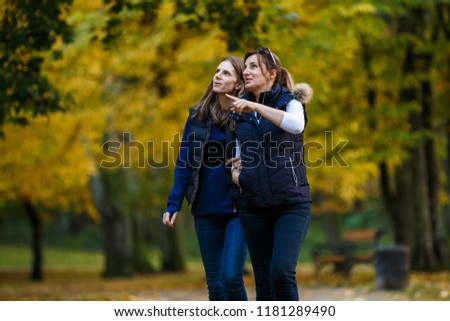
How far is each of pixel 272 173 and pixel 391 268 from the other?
33.6 feet

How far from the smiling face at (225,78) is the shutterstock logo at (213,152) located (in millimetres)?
415

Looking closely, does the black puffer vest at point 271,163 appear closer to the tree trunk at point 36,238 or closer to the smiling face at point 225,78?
the smiling face at point 225,78

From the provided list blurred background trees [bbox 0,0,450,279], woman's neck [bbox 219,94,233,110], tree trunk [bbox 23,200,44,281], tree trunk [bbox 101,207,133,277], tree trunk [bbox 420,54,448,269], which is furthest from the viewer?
tree trunk [bbox 23,200,44,281]

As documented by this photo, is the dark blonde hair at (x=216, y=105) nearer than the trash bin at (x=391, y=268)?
Yes

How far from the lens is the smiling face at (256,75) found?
6.15 m

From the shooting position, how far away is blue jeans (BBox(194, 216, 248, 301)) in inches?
251

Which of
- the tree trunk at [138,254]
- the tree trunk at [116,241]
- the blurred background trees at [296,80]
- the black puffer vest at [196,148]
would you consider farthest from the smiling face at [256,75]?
the tree trunk at [138,254]

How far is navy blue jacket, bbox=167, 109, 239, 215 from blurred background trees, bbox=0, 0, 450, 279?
5.35m

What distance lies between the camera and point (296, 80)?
57.6 feet

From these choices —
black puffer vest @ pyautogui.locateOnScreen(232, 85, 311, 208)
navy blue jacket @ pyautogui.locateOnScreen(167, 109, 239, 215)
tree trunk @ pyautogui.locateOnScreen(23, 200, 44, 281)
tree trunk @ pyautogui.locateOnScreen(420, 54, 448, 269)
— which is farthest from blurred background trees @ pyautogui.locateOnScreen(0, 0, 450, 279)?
black puffer vest @ pyautogui.locateOnScreen(232, 85, 311, 208)

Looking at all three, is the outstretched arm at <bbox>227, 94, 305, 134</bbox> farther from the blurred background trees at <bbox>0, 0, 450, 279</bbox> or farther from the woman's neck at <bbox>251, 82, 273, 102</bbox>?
the blurred background trees at <bbox>0, 0, 450, 279</bbox>

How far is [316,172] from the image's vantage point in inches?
818

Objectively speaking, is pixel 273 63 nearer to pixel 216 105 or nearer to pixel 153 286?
pixel 216 105

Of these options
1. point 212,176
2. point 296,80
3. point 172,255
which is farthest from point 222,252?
point 172,255
